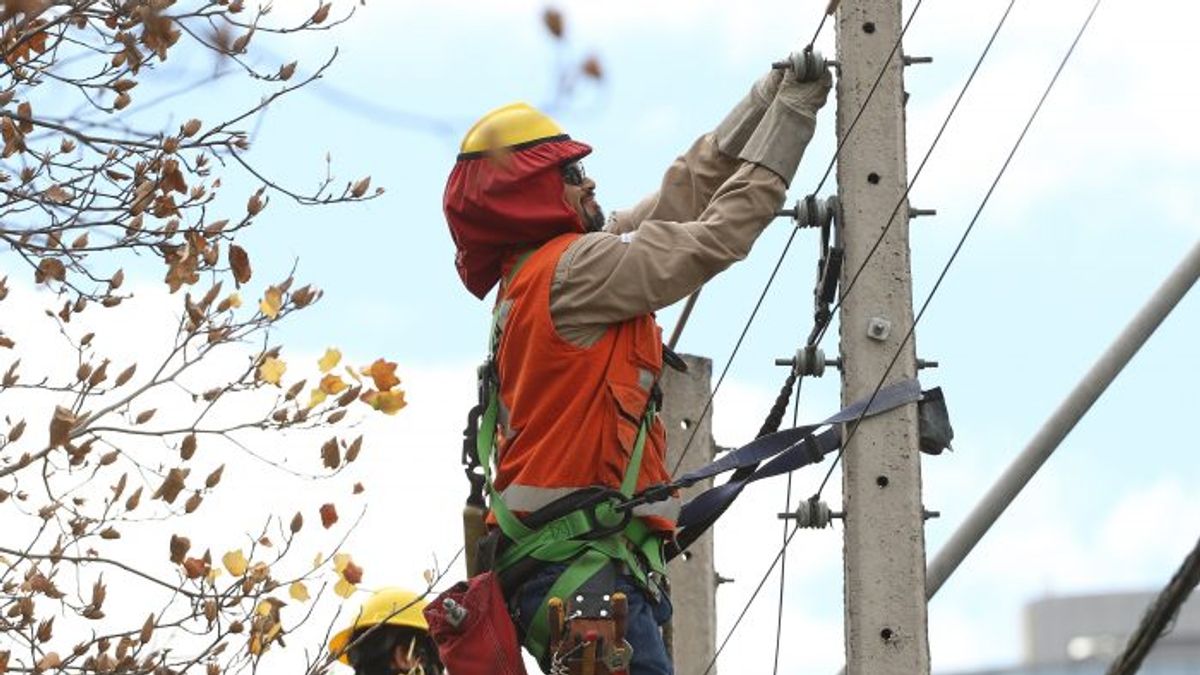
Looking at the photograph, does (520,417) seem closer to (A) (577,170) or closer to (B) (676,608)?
(A) (577,170)

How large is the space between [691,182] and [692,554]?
1.98 metres

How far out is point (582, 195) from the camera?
287 inches

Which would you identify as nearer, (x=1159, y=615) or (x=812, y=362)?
(x=1159, y=615)

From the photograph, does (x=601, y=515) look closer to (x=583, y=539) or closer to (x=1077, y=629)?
(x=583, y=539)

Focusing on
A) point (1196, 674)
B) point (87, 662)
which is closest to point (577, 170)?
point (87, 662)

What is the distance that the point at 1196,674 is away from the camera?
4081 centimetres

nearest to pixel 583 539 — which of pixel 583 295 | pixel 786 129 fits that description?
pixel 583 295

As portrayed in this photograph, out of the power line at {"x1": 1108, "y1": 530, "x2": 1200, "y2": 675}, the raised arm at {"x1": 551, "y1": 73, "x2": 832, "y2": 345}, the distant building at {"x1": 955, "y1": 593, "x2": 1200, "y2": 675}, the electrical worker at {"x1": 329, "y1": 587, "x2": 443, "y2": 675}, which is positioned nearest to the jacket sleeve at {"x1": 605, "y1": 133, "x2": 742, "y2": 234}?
the raised arm at {"x1": 551, "y1": 73, "x2": 832, "y2": 345}

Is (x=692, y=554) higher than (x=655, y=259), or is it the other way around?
(x=692, y=554)

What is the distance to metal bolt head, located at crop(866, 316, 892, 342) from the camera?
7246 mm

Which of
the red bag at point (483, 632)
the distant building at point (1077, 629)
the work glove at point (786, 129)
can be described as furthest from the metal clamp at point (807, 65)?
the distant building at point (1077, 629)

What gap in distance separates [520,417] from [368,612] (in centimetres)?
237

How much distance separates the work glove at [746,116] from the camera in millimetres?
7359

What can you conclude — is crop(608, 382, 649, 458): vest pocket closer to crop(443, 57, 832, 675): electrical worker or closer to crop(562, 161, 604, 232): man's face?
crop(443, 57, 832, 675): electrical worker
